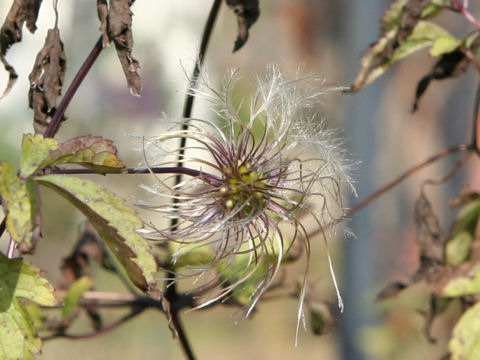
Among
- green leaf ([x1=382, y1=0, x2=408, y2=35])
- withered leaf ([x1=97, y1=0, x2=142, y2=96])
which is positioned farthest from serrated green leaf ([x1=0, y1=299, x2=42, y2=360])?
green leaf ([x1=382, y1=0, x2=408, y2=35])

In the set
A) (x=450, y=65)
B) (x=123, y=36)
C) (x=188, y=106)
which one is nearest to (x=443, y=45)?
(x=450, y=65)

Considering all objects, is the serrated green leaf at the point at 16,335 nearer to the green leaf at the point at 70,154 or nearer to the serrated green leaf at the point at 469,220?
the green leaf at the point at 70,154

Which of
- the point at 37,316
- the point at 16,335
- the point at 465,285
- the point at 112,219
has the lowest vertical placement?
the point at 37,316

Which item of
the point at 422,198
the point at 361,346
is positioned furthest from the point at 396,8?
the point at 361,346

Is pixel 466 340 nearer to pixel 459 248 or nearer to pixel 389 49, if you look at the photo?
pixel 459 248

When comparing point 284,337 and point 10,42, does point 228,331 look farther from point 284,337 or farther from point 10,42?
point 10,42

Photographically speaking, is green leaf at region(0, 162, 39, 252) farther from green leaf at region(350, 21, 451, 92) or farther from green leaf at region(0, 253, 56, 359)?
green leaf at region(350, 21, 451, 92)

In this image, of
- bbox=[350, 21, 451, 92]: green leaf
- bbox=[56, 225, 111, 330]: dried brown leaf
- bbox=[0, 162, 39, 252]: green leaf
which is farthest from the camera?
bbox=[56, 225, 111, 330]: dried brown leaf
